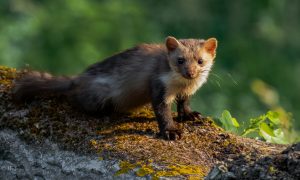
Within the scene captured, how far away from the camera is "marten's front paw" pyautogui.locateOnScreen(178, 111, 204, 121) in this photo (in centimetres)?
703

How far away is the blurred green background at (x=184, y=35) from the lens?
16.9 meters

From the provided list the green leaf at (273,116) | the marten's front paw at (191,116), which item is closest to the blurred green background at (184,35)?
the marten's front paw at (191,116)

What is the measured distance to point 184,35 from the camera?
19.1 meters

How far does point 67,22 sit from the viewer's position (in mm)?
17938

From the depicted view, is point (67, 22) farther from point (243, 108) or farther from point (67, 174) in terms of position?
point (67, 174)

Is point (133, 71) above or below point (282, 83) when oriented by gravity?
above

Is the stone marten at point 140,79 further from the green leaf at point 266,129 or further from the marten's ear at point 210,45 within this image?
the green leaf at point 266,129

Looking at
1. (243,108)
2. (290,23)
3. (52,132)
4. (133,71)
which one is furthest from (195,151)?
(290,23)

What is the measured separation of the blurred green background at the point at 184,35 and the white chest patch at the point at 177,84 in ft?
23.2

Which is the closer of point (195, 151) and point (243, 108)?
point (195, 151)

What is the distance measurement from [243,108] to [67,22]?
398cm

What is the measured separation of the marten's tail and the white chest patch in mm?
858

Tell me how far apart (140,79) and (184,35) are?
37.3ft

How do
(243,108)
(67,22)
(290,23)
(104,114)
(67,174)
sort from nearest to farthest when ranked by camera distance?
(67,174) → (104,114) → (243,108) → (67,22) → (290,23)
